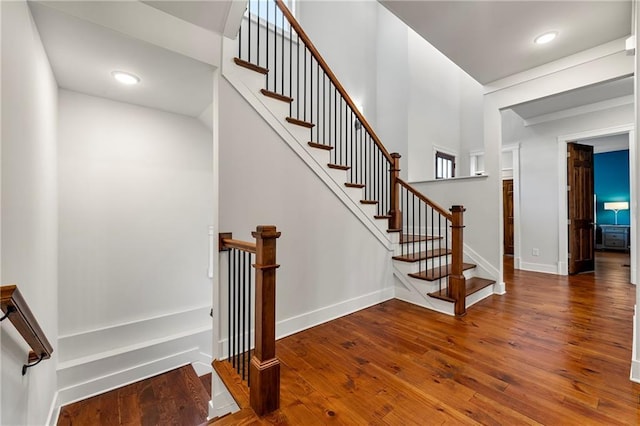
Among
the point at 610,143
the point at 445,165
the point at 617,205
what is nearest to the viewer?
the point at 445,165

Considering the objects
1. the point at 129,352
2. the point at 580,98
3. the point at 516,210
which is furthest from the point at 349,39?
the point at 129,352

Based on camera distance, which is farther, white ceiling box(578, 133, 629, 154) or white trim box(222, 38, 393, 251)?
white ceiling box(578, 133, 629, 154)

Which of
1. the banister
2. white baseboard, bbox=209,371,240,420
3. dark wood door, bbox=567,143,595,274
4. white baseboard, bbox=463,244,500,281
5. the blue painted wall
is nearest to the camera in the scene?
the banister

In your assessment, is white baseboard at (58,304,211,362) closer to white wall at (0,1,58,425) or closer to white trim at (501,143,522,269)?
white wall at (0,1,58,425)

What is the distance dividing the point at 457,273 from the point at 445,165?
11.3 ft

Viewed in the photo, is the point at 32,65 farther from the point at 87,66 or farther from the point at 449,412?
the point at 449,412

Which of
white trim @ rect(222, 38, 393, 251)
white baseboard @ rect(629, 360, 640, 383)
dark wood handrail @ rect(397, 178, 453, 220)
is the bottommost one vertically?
white baseboard @ rect(629, 360, 640, 383)

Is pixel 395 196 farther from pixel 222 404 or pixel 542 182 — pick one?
pixel 542 182

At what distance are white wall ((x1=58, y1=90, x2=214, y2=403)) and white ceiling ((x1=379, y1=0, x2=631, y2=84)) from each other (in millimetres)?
2570

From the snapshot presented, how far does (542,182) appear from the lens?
4715 mm

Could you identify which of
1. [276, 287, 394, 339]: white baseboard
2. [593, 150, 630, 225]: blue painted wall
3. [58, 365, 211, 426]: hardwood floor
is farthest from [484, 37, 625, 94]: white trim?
[593, 150, 630, 225]: blue painted wall

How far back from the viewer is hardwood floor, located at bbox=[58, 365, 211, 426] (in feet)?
7.12

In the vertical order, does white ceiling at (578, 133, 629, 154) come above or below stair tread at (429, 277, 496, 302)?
above

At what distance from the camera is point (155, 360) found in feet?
9.20
